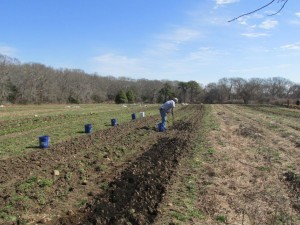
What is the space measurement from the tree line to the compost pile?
5388 cm

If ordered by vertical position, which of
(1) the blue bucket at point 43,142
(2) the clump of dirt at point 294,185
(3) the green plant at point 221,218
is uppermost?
(1) the blue bucket at point 43,142

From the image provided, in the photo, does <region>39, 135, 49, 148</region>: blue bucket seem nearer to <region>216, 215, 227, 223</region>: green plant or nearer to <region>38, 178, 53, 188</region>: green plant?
<region>38, 178, 53, 188</region>: green plant

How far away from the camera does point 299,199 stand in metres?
7.55

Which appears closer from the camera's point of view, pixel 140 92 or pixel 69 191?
pixel 69 191

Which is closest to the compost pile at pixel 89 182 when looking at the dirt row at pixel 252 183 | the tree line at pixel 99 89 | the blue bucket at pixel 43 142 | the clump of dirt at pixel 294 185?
the blue bucket at pixel 43 142

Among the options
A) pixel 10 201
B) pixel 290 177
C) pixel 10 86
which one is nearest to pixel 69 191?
pixel 10 201

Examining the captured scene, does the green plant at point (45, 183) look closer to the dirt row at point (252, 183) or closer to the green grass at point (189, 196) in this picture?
the green grass at point (189, 196)

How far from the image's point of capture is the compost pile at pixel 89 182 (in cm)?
647

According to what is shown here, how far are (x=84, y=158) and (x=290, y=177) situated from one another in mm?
6012

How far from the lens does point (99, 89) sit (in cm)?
10856

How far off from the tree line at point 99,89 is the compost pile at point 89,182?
53878 millimetres

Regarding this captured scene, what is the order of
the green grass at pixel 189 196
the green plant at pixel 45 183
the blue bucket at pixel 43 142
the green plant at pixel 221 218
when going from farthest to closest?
the blue bucket at pixel 43 142, the green plant at pixel 45 183, the green grass at pixel 189 196, the green plant at pixel 221 218

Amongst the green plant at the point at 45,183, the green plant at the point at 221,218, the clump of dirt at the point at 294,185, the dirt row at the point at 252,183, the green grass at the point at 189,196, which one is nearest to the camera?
the green plant at the point at 221,218

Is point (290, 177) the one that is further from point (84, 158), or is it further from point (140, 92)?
point (140, 92)
